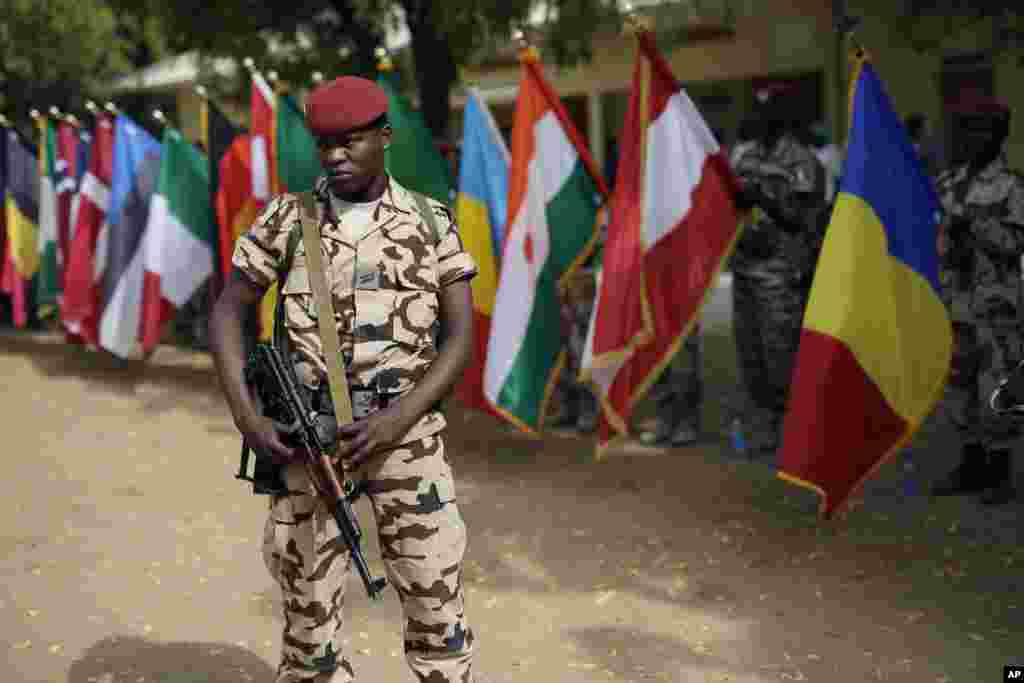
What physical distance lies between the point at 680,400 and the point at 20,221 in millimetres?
7758

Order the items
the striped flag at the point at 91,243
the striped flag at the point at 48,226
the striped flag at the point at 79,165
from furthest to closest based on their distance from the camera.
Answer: the striped flag at the point at 48,226
the striped flag at the point at 79,165
the striped flag at the point at 91,243

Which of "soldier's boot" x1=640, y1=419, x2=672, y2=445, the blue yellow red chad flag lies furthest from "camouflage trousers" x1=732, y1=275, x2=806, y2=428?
the blue yellow red chad flag

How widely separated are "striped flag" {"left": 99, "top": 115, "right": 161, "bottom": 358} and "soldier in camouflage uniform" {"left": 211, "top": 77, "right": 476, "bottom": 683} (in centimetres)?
737

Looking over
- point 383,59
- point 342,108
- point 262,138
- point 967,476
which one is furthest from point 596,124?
point 342,108

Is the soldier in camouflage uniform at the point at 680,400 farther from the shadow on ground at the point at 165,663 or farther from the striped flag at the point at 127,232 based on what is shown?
the striped flag at the point at 127,232

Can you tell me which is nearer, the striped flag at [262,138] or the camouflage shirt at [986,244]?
the camouflage shirt at [986,244]

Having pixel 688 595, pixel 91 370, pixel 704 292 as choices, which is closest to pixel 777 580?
pixel 688 595

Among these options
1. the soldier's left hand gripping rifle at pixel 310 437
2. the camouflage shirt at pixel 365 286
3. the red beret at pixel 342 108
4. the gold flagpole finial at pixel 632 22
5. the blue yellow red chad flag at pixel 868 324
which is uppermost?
the red beret at pixel 342 108

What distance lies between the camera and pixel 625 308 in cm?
674

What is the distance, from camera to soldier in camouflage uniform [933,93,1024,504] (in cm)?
604

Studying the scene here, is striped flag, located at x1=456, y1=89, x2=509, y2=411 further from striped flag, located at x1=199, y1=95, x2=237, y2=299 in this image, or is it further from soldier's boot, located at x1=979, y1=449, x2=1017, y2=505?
soldier's boot, located at x1=979, y1=449, x2=1017, y2=505

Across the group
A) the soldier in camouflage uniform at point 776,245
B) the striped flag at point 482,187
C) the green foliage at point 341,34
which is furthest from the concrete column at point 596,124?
the soldier in camouflage uniform at point 776,245

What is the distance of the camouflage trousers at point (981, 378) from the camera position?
6.06m

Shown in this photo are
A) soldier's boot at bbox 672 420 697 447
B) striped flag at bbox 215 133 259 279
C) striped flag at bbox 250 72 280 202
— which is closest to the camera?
soldier's boot at bbox 672 420 697 447
